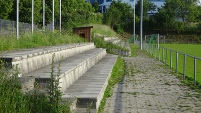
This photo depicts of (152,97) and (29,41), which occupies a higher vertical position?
A: (29,41)

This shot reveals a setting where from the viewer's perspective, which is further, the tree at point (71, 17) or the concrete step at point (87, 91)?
the tree at point (71, 17)

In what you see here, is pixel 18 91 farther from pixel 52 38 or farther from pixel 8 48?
pixel 52 38

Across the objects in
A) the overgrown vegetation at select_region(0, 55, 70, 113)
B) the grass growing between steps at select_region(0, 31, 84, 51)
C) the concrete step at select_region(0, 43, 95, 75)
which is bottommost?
the overgrown vegetation at select_region(0, 55, 70, 113)

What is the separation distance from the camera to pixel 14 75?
5.48 meters

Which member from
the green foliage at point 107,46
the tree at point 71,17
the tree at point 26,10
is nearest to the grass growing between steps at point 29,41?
the green foliage at point 107,46

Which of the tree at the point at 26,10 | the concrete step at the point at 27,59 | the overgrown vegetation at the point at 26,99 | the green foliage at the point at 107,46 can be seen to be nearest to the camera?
the overgrown vegetation at the point at 26,99

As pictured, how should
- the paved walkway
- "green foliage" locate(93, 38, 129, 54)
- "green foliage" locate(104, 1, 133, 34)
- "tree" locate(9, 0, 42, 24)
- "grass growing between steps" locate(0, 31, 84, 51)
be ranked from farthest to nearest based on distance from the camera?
"green foliage" locate(104, 1, 133, 34) → "tree" locate(9, 0, 42, 24) → "green foliage" locate(93, 38, 129, 54) → "grass growing between steps" locate(0, 31, 84, 51) → the paved walkway

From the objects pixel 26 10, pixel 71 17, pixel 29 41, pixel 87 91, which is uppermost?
pixel 26 10

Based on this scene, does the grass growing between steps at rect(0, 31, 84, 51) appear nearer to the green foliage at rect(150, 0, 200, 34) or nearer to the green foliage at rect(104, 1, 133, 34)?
the green foliage at rect(104, 1, 133, 34)

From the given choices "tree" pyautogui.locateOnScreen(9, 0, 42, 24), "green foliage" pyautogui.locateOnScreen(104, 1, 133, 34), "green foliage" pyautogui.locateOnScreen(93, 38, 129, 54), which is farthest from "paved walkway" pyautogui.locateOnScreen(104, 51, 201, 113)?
"green foliage" pyautogui.locateOnScreen(104, 1, 133, 34)

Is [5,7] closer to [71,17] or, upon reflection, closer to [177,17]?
[71,17]

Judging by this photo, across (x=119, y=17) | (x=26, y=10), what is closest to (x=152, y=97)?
(x=26, y=10)

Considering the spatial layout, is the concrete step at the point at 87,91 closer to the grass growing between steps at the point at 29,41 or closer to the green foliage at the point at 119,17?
the grass growing between steps at the point at 29,41

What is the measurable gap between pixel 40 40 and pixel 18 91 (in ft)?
32.7
